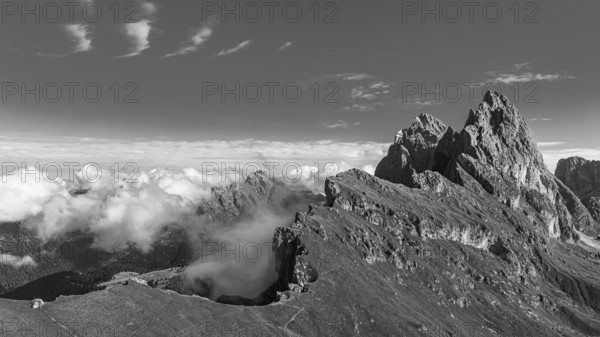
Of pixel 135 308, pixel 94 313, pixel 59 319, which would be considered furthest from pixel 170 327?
pixel 59 319

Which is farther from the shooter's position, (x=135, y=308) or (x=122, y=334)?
(x=135, y=308)

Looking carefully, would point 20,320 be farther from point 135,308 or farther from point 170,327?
point 170,327

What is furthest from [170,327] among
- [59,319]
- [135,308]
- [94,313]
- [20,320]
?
[20,320]

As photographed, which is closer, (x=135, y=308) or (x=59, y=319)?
(x=59, y=319)

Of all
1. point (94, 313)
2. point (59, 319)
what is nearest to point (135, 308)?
point (94, 313)

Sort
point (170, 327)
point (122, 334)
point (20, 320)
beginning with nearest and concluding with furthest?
point (20, 320), point (122, 334), point (170, 327)

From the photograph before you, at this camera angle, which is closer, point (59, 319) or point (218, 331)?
point (59, 319)

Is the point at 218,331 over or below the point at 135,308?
below

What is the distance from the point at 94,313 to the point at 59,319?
47.3 ft

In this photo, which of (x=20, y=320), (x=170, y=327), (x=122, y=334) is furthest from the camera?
(x=170, y=327)

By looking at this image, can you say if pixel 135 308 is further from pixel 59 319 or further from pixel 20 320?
pixel 20 320

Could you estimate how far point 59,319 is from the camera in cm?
17575

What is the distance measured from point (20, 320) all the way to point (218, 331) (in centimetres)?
8547

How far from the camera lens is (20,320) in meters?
166
